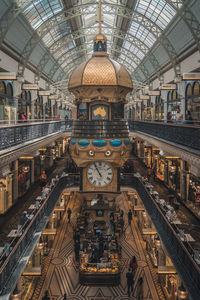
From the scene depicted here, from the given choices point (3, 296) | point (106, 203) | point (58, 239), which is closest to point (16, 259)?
point (3, 296)

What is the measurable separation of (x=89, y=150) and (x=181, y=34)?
43.3 feet

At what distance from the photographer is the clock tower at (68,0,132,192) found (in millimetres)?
10789

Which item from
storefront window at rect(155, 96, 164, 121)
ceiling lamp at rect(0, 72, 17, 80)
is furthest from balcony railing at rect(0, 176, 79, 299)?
storefront window at rect(155, 96, 164, 121)

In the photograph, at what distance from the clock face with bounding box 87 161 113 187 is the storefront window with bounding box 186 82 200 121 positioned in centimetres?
662

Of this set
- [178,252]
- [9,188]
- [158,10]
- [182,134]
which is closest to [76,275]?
[9,188]

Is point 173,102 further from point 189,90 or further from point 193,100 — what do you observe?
point 193,100

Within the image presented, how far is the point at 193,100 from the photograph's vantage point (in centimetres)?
1794

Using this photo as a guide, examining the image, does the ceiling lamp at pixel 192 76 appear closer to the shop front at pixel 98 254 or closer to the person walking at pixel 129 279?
the shop front at pixel 98 254

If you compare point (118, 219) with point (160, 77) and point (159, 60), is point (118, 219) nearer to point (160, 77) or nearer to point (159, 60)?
point (160, 77)

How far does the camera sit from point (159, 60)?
2666 cm

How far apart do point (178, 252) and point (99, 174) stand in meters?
5.45

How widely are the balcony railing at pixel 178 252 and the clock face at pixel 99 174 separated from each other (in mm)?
2786

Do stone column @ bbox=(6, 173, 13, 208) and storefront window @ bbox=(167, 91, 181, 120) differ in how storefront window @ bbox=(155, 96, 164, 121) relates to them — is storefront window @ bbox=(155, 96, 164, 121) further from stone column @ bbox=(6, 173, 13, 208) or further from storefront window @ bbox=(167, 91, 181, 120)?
stone column @ bbox=(6, 173, 13, 208)

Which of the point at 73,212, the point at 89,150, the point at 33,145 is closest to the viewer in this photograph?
the point at 89,150
